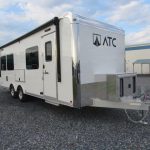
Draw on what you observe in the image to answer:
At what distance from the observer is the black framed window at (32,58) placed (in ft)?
26.6

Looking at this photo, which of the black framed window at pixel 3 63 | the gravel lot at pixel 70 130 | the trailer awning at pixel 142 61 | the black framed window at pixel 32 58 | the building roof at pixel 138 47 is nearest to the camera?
the gravel lot at pixel 70 130

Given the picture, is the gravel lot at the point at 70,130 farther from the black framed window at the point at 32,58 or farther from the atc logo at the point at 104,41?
the atc logo at the point at 104,41

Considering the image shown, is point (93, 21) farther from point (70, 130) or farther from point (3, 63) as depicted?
point (3, 63)

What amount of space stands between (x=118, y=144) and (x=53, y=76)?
9.84ft

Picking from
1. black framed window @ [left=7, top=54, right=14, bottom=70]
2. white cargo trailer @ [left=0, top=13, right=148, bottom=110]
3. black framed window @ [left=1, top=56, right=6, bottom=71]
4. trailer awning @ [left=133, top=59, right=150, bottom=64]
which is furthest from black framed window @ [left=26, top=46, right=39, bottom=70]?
trailer awning @ [left=133, top=59, right=150, bottom=64]

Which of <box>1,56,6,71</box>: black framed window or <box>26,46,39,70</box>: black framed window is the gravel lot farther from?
<box>1,56,6,71</box>: black framed window

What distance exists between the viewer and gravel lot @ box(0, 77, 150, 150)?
4832mm

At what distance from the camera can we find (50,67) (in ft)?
23.4

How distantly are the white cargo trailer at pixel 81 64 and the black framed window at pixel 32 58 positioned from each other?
0.11 ft

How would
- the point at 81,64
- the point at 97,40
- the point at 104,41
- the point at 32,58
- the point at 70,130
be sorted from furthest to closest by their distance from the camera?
the point at 32,58, the point at 104,41, the point at 97,40, the point at 81,64, the point at 70,130

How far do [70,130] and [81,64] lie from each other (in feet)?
5.68

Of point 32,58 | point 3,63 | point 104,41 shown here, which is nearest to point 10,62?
point 3,63

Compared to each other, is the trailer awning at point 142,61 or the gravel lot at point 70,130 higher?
the trailer awning at point 142,61

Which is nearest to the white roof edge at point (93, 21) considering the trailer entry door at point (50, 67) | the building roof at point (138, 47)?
the trailer entry door at point (50, 67)
